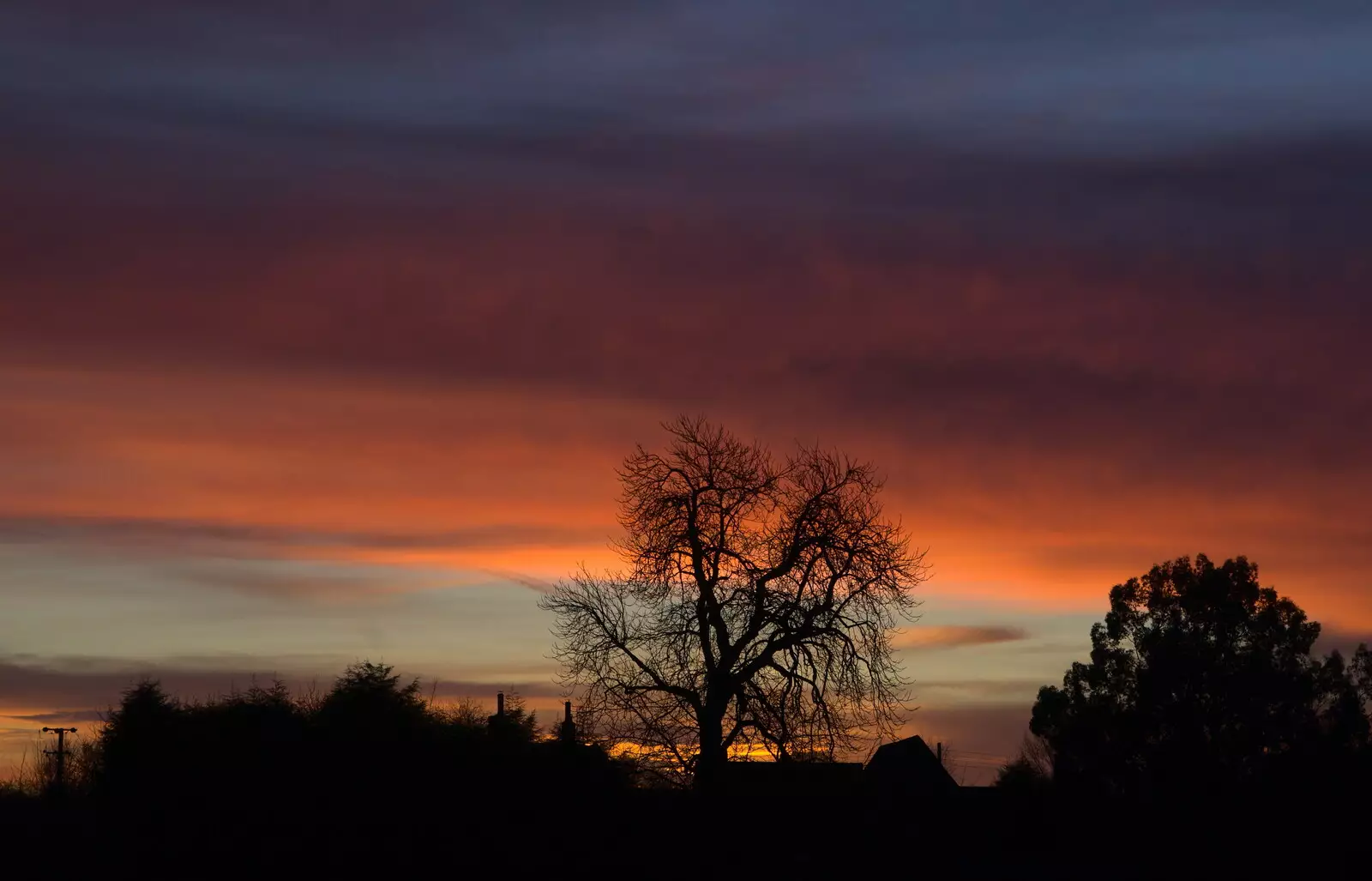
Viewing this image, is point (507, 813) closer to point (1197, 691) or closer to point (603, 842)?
point (603, 842)

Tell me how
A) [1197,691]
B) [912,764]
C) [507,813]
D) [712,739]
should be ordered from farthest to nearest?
[1197,691]
[912,764]
[712,739]
[507,813]

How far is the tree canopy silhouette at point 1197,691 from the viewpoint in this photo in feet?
221

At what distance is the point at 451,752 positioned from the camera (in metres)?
22.8

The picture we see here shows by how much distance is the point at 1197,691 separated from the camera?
68.7m

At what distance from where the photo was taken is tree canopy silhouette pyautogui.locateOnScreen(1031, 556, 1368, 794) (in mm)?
67438

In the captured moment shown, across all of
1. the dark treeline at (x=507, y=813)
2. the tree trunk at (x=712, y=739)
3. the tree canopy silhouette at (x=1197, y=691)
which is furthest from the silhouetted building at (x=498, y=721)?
the tree canopy silhouette at (x=1197, y=691)

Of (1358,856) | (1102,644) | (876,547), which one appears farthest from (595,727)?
(1102,644)

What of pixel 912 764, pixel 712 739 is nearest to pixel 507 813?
pixel 712 739

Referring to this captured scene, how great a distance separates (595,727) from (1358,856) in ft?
60.4

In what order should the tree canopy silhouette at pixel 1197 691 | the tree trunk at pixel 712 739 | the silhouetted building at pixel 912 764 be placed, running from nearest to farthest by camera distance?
the tree trunk at pixel 712 739, the silhouetted building at pixel 912 764, the tree canopy silhouette at pixel 1197 691

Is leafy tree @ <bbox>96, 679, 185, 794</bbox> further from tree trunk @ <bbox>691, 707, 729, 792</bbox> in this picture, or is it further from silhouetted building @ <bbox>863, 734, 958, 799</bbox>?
silhouetted building @ <bbox>863, 734, 958, 799</bbox>

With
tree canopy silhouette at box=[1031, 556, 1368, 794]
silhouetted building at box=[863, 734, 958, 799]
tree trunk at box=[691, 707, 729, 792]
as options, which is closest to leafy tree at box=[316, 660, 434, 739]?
tree trunk at box=[691, 707, 729, 792]

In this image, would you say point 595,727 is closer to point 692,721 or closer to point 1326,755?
point 692,721

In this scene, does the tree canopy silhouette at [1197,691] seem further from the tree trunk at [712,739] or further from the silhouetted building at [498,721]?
the silhouetted building at [498,721]
